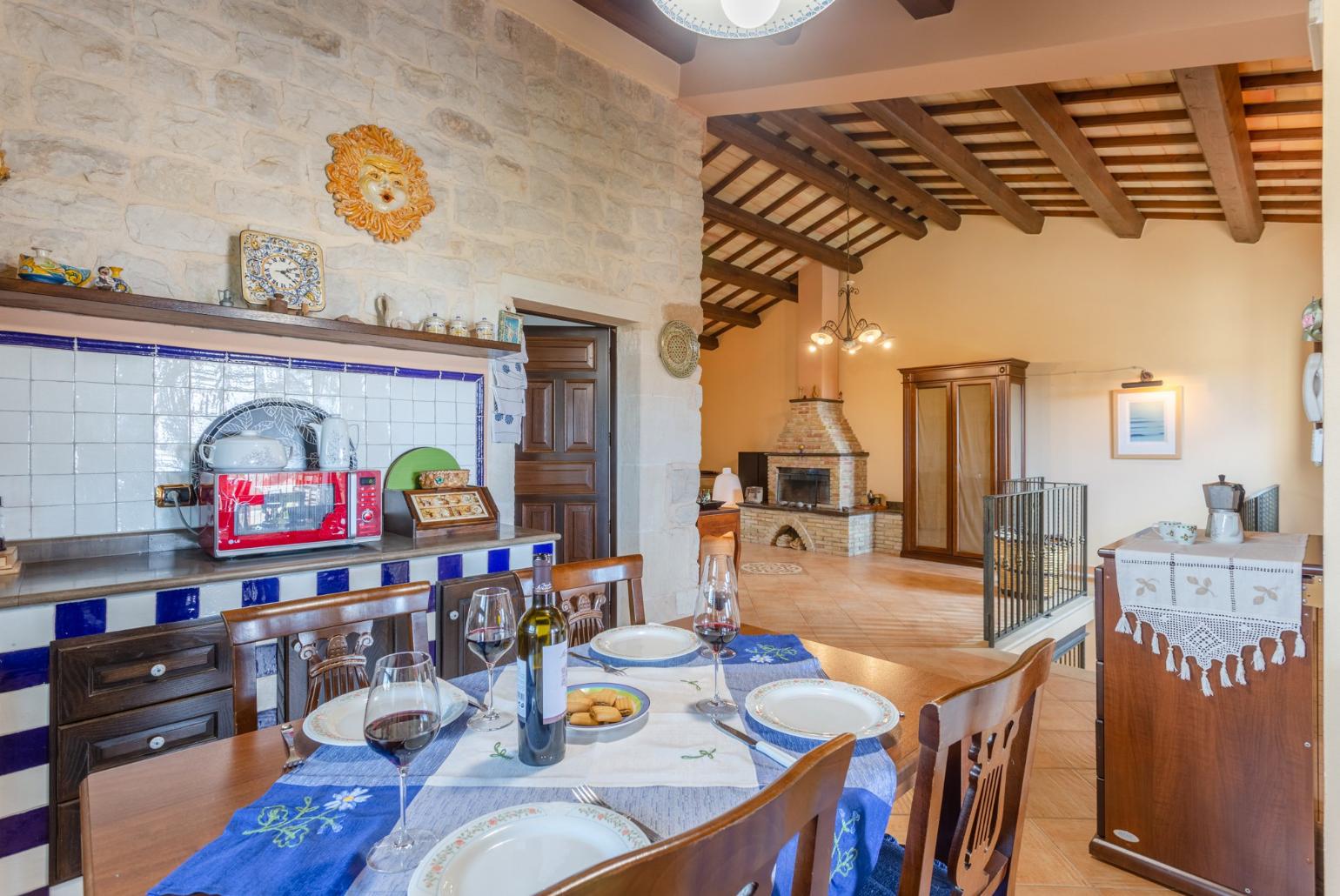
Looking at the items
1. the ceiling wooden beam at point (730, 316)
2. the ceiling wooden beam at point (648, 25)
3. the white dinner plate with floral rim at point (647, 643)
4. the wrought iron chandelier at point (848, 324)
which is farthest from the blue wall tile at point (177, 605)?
the ceiling wooden beam at point (730, 316)

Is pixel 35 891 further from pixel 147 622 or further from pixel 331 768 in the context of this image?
pixel 331 768

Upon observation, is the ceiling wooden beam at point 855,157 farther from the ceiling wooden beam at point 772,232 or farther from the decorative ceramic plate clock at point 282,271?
the decorative ceramic plate clock at point 282,271

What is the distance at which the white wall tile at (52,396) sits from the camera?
181 centimetres

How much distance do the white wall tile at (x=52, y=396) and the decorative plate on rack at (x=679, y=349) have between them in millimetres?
2294

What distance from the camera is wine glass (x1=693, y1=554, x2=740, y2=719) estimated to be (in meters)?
1.09

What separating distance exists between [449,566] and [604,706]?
131 cm

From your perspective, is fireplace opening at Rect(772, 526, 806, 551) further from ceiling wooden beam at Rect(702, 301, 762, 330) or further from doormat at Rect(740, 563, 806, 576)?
ceiling wooden beam at Rect(702, 301, 762, 330)

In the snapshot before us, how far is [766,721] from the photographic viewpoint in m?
1.01

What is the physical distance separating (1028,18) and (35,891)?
421cm

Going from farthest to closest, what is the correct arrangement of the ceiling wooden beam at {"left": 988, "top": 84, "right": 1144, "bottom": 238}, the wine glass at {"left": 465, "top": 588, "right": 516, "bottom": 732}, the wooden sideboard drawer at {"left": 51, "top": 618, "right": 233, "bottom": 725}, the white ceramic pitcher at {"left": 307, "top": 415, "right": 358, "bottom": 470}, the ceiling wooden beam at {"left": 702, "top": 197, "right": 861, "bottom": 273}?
1. the ceiling wooden beam at {"left": 702, "top": 197, "right": 861, "bottom": 273}
2. the ceiling wooden beam at {"left": 988, "top": 84, "right": 1144, "bottom": 238}
3. the white ceramic pitcher at {"left": 307, "top": 415, "right": 358, "bottom": 470}
4. the wooden sideboard drawer at {"left": 51, "top": 618, "right": 233, "bottom": 725}
5. the wine glass at {"left": 465, "top": 588, "right": 516, "bottom": 732}

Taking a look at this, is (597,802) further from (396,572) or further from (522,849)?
(396,572)

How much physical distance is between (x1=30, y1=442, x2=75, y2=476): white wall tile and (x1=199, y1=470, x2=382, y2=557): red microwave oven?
1.09 feet

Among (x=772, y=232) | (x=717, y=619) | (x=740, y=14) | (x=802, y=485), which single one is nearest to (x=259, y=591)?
(x=717, y=619)

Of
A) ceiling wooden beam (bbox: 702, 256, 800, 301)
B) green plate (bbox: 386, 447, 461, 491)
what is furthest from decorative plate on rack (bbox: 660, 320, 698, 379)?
ceiling wooden beam (bbox: 702, 256, 800, 301)
